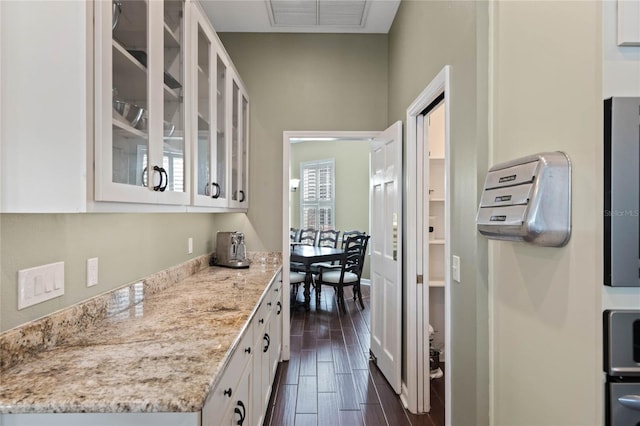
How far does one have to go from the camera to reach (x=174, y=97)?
160 centimetres

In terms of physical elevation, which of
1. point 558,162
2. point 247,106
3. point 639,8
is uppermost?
point 247,106

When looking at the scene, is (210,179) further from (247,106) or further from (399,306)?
(399,306)

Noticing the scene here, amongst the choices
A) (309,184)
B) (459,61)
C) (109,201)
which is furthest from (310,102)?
(309,184)

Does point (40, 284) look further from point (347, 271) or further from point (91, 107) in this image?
point (347, 271)

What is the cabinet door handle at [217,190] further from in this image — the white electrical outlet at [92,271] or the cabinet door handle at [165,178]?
the white electrical outlet at [92,271]

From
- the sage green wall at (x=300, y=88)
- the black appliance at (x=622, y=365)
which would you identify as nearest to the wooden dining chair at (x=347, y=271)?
the sage green wall at (x=300, y=88)

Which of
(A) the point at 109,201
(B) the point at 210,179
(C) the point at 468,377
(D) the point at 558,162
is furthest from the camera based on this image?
(B) the point at 210,179

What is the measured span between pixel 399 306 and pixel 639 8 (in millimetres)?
2138

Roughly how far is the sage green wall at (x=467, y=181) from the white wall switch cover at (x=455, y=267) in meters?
0.03

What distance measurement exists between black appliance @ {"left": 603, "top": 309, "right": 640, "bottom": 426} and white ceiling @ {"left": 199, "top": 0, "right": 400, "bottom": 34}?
2715 mm

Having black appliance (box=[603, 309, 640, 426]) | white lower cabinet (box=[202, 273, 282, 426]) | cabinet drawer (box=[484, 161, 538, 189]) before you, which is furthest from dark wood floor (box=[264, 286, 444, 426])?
cabinet drawer (box=[484, 161, 538, 189])

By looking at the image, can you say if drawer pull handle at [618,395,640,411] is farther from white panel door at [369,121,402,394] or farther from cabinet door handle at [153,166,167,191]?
white panel door at [369,121,402,394]

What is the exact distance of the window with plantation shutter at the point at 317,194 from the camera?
Result: 288 inches

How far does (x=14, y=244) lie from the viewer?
1.10 m
